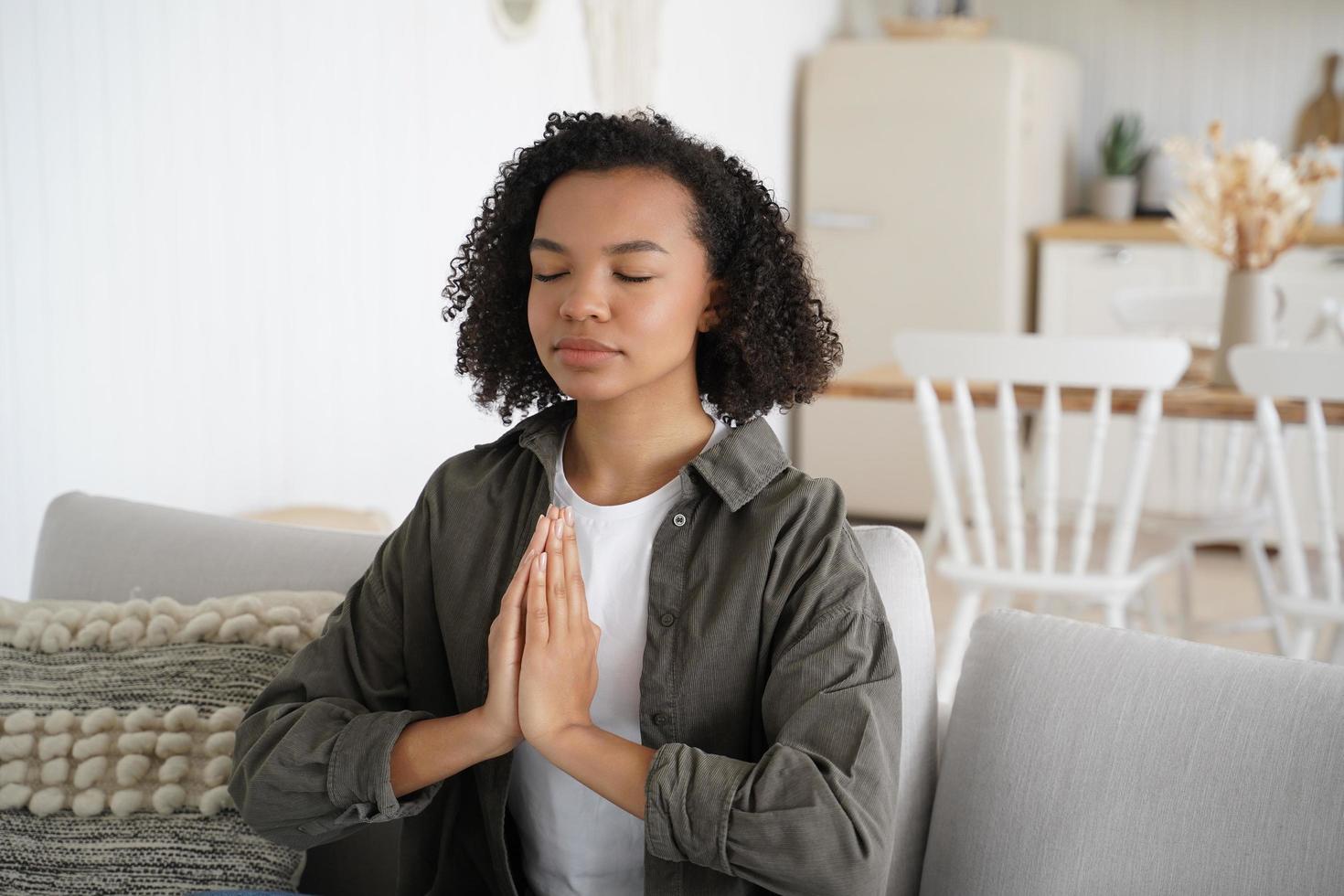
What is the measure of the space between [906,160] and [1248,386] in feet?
8.13

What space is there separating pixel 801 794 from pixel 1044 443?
6.05 feet

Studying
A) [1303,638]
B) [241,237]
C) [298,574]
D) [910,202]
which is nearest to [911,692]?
[298,574]

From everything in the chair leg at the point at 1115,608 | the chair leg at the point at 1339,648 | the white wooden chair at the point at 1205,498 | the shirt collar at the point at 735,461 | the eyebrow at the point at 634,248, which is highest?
the eyebrow at the point at 634,248

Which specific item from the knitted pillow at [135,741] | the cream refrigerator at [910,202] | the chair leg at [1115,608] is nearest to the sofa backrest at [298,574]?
the knitted pillow at [135,741]

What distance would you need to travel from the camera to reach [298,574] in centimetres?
156

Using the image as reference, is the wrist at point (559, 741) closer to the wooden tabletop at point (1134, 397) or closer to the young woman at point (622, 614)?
the young woman at point (622, 614)

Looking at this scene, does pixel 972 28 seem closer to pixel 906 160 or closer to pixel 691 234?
pixel 906 160

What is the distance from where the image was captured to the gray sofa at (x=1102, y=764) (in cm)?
112

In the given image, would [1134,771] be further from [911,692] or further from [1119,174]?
[1119,174]

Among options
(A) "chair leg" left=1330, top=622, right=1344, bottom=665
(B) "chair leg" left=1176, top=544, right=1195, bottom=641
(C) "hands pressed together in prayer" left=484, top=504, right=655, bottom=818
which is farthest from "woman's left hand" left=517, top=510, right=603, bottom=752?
(B) "chair leg" left=1176, top=544, right=1195, bottom=641

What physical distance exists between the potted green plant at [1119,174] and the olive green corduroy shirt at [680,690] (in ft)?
13.4

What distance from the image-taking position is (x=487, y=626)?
116cm

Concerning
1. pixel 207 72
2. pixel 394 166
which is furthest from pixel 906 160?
pixel 207 72

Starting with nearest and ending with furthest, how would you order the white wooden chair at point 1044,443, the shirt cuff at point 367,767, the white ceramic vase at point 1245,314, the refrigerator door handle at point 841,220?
the shirt cuff at point 367,767, the white wooden chair at point 1044,443, the white ceramic vase at point 1245,314, the refrigerator door handle at point 841,220
